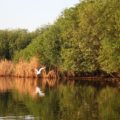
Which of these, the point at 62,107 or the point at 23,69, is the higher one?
the point at 23,69

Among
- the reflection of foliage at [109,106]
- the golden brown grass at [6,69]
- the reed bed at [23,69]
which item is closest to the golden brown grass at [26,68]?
the reed bed at [23,69]

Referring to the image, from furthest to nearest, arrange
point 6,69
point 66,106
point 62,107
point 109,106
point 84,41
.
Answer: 1. point 6,69
2. point 84,41
3. point 66,106
4. point 109,106
5. point 62,107

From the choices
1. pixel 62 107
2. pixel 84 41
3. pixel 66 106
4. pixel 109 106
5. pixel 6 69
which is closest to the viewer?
pixel 62 107

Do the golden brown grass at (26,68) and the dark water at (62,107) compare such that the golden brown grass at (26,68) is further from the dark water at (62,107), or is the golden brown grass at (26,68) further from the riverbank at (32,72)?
the dark water at (62,107)

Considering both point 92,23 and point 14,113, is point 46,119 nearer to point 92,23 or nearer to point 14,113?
point 14,113

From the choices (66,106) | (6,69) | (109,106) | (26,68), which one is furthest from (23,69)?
(109,106)

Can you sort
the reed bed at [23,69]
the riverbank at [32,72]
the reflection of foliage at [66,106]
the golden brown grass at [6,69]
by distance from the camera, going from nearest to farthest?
the reflection of foliage at [66,106] < the riverbank at [32,72] < the reed bed at [23,69] < the golden brown grass at [6,69]

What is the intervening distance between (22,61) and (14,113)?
132ft

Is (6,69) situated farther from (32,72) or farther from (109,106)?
(109,106)

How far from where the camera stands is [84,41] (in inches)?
2179

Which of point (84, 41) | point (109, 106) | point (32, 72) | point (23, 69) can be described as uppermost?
point (84, 41)

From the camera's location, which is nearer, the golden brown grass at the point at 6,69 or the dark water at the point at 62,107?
the dark water at the point at 62,107

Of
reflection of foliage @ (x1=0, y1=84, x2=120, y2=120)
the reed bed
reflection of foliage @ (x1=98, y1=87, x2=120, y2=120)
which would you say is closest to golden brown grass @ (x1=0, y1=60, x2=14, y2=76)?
the reed bed

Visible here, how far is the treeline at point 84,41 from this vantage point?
48531 mm
